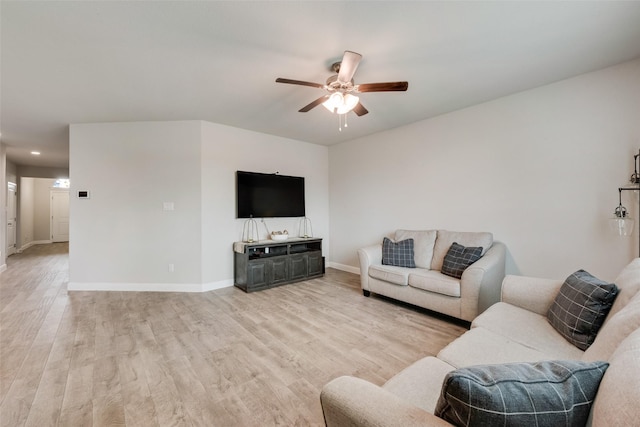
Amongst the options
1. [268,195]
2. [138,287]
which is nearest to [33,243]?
[138,287]

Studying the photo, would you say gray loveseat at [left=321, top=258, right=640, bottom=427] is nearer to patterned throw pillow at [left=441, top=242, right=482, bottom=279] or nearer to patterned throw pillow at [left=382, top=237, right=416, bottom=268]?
patterned throw pillow at [left=441, top=242, right=482, bottom=279]

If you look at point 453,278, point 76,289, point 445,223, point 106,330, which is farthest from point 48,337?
point 445,223

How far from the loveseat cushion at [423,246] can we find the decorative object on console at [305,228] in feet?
7.07

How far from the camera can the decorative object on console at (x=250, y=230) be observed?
454 cm

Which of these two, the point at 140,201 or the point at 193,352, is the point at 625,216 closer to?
the point at 193,352

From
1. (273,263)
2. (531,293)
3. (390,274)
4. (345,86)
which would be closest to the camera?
(531,293)

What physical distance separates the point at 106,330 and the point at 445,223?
432 cm

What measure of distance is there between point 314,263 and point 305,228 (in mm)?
885

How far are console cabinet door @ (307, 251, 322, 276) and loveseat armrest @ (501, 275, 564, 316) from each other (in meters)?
3.01

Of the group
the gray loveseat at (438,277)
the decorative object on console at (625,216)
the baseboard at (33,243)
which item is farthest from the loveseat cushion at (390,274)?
the baseboard at (33,243)

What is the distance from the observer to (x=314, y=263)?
4.73 m

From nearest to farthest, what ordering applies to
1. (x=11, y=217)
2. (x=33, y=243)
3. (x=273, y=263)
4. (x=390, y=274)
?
(x=390, y=274)
(x=273, y=263)
(x=11, y=217)
(x=33, y=243)

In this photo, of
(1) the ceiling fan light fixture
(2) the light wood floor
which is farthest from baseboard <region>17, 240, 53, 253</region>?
(1) the ceiling fan light fixture

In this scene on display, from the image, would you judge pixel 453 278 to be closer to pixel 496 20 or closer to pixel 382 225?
pixel 382 225
